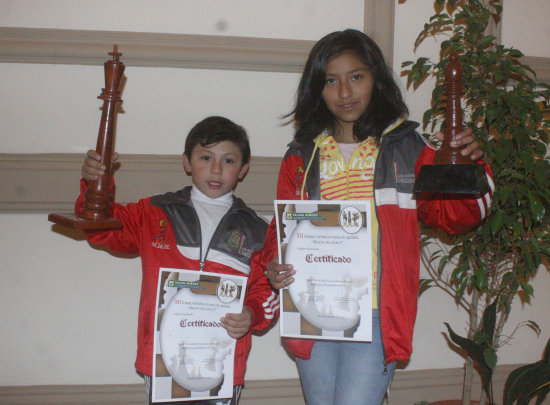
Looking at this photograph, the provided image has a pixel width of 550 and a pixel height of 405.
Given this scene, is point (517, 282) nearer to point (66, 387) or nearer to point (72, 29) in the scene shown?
point (66, 387)

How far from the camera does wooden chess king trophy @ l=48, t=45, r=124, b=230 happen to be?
1.60 metres

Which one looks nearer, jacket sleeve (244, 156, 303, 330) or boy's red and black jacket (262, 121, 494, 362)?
boy's red and black jacket (262, 121, 494, 362)

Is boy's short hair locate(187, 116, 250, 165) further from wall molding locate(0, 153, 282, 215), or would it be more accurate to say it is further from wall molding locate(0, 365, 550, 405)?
wall molding locate(0, 365, 550, 405)

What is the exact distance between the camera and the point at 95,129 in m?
2.28

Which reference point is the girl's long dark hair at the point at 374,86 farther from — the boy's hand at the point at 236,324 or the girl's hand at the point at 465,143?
the boy's hand at the point at 236,324

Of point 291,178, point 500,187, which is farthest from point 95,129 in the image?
point 500,187

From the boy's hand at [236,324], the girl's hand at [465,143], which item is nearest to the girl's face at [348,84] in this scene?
the girl's hand at [465,143]

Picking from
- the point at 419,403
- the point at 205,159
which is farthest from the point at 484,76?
the point at 419,403

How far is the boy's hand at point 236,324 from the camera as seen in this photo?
68.6 inches

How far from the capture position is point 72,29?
2.26m

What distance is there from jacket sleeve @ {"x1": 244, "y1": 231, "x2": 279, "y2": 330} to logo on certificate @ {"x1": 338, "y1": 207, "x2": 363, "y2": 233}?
356 millimetres

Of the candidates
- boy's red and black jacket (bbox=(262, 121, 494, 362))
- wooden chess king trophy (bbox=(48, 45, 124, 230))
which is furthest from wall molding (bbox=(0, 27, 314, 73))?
boy's red and black jacket (bbox=(262, 121, 494, 362))

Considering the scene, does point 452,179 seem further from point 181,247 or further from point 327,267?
point 181,247

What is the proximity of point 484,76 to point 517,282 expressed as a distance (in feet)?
2.76
